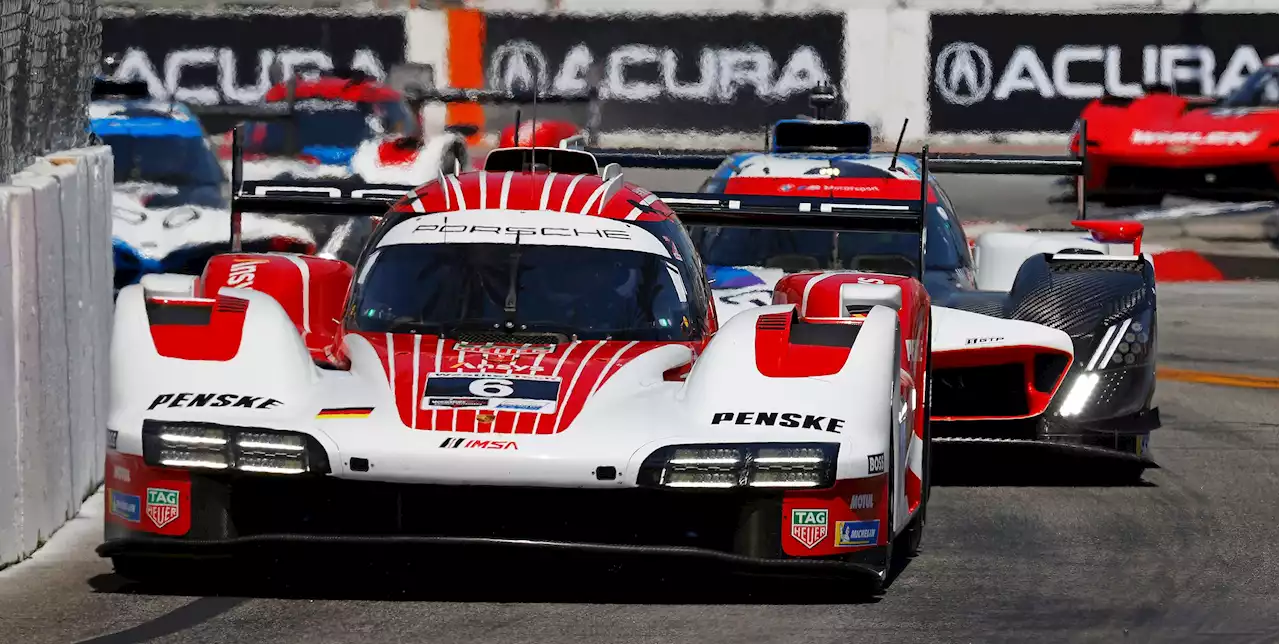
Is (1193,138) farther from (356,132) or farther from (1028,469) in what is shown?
(1028,469)

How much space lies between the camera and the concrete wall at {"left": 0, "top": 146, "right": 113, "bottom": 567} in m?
7.64

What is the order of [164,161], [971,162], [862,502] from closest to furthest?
[862,502] < [971,162] < [164,161]

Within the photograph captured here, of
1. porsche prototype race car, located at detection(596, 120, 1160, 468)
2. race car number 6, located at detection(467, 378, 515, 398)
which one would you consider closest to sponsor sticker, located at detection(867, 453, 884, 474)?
race car number 6, located at detection(467, 378, 515, 398)

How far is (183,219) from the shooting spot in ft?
49.2

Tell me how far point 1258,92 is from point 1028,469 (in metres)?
12.7

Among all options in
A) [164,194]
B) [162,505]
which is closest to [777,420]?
[162,505]

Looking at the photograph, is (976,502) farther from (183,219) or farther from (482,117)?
(482,117)

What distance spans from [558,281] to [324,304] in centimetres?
114

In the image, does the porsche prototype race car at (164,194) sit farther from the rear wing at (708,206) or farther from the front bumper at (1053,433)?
the front bumper at (1053,433)

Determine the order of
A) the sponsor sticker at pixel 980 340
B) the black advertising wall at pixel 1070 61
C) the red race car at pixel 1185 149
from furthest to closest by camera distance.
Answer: the black advertising wall at pixel 1070 61 < the red race car at pixel 1185 149 < the sponsor sticker at pixel 980 340

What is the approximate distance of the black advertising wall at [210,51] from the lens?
90.0 feet

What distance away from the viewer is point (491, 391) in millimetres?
7051

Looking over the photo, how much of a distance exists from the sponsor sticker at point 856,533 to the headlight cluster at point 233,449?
1454mm

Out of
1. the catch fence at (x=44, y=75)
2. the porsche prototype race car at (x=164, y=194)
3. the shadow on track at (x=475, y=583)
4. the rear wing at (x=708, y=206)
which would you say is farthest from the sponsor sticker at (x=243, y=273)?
the porsche prototype race car at (x=164, y=194)
